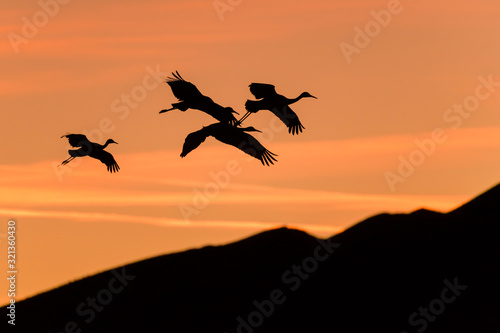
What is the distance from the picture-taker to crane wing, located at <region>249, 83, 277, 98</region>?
27.5m

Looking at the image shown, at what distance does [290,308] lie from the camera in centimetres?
4600

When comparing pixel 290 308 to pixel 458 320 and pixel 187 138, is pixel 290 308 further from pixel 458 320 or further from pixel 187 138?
pixel 187 138

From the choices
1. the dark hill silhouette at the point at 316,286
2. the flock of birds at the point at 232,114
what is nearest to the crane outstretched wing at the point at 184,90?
the flock of birds at the point at 232,114

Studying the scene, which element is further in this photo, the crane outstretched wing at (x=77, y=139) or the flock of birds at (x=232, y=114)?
the crane outstretched wing at (x=77, y=139)

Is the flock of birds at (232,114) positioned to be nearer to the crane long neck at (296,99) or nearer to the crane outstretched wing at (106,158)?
the crane long neck at (296,99)

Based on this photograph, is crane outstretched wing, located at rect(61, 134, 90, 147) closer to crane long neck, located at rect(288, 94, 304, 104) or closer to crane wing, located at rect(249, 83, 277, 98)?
crane wing, located at rect(249, 83, 277, 98)

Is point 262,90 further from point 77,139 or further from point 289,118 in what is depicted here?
point 77,139

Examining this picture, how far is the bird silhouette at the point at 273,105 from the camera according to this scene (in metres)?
27.6

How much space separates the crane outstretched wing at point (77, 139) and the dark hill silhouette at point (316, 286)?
15.2 m

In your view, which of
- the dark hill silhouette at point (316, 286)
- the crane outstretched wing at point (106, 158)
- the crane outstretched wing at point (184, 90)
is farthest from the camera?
the dark hill silhouette at point (316, 286)

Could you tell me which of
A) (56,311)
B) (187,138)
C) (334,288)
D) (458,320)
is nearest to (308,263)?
(334,288)

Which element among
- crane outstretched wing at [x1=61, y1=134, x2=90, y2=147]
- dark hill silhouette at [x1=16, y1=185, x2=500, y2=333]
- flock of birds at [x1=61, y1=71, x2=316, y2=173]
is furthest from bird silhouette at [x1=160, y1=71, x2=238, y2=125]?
dark hill silhouette at [x1=16, y1=185, x2=500, y2=333]

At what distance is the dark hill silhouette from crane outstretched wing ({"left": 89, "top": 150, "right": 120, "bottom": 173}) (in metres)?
13.1

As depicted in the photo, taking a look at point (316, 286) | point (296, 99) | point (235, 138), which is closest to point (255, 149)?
point (235, 138)
